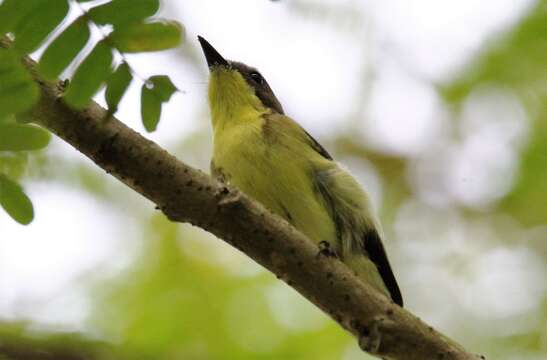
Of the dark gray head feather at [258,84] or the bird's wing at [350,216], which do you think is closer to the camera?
the bird's wing at [350,216]

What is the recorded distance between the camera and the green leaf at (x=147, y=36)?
282cm

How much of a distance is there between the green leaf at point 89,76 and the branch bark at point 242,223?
33 cm

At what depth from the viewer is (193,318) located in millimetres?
5203

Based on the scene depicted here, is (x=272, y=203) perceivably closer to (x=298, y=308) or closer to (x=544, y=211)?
(x=298, y=308)

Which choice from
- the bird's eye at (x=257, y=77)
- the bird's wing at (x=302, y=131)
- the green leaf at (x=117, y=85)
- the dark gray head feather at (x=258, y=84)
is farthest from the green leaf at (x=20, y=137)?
the bird's eye at (x=257, y=77)

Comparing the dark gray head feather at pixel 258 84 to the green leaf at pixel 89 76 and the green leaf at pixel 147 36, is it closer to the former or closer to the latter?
the green leaf at pixel 147 36

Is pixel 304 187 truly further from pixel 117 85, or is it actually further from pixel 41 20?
pixel 41 20

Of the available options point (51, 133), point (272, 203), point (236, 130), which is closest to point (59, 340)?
point (51, 133)

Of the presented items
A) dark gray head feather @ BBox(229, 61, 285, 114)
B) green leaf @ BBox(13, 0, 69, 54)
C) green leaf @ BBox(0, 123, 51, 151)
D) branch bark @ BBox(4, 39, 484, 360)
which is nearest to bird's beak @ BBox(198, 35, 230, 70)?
dark gray head feather @ BBox(229, 61, 285, 114)

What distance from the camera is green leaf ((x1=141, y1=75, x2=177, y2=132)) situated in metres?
2.94

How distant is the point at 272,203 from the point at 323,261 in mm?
1115

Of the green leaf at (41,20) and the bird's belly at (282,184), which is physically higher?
the bird's belly at (282,184)

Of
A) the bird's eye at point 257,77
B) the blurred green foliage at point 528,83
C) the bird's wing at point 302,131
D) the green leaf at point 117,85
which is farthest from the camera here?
the blurred green foliage at point 528,83

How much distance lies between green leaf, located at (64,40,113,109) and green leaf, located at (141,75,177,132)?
0.21 metres
